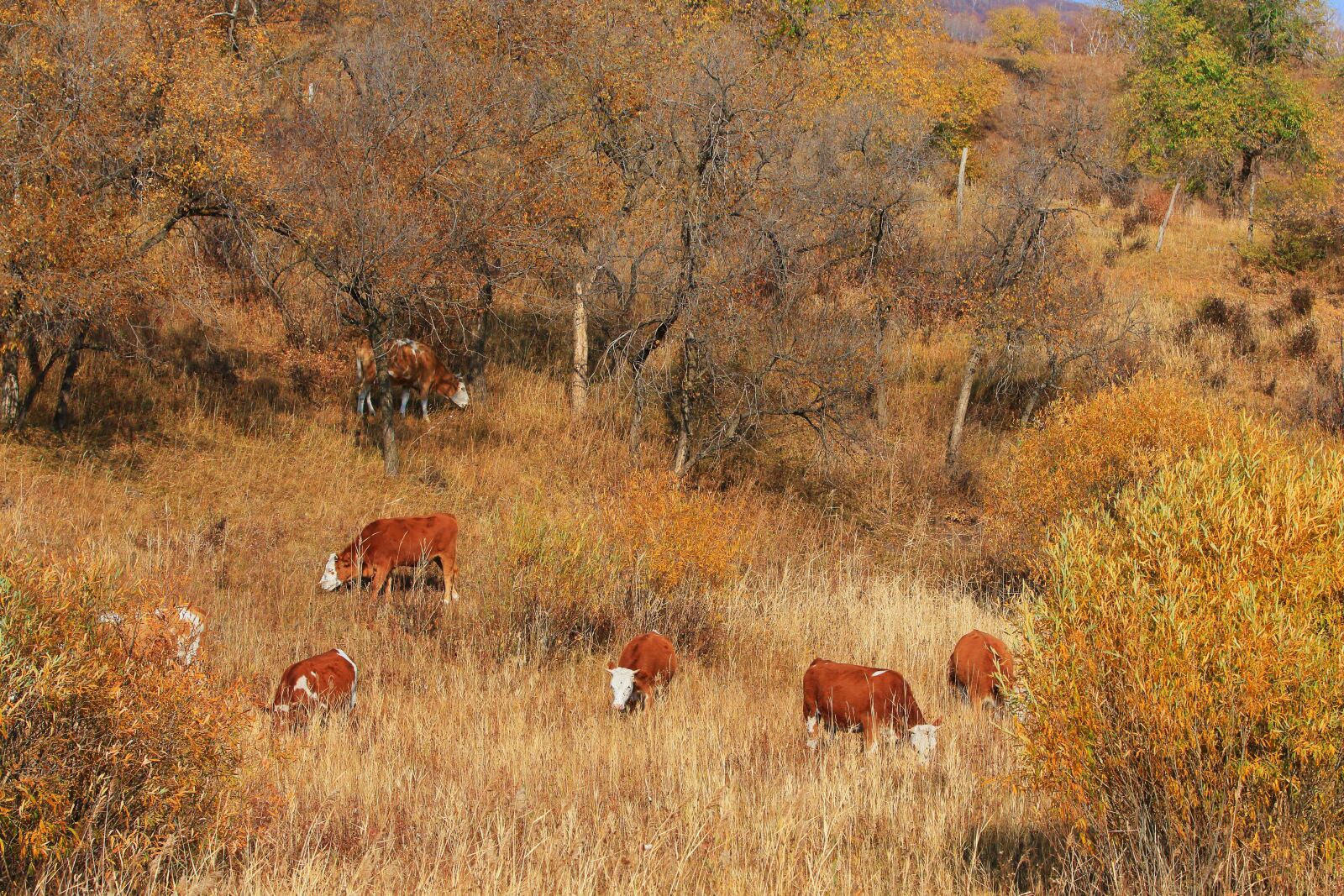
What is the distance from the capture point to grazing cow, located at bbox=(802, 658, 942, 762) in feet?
26.2

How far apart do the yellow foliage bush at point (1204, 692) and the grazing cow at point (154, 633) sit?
14.9 ft

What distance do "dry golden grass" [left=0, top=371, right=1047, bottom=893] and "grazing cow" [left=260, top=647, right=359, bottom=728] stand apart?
23 cm

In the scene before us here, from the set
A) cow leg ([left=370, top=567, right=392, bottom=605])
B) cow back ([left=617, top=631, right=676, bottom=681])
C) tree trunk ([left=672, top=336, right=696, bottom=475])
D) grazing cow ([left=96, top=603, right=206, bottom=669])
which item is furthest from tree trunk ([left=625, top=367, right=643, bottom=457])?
grazing cow ([left=96, top=603, right=206, bottom=669])

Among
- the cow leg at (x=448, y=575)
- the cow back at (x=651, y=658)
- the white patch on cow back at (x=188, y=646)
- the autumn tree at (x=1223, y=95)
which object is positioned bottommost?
the cow leg at (x=448, y=575)

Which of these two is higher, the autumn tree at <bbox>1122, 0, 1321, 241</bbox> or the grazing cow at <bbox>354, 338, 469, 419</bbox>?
the autumn tree at <bbox>1122, 0, 1321, 241</bbox>

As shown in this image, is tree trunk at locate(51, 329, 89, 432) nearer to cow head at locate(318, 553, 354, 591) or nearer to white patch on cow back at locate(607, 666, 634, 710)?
cow head at locate(318, 553, 354, 591)

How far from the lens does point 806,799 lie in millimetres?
6953

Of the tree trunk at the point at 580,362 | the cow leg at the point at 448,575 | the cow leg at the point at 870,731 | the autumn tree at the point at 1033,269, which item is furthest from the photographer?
the tree trunk at the point at 580,362

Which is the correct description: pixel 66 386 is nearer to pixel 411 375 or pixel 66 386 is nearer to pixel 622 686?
pixel 411 375

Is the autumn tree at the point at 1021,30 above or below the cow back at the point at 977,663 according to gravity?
above

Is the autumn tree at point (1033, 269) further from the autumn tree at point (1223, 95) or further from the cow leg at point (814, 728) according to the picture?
the autumn tree at point (1223, 95)

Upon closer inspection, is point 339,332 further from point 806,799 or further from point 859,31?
point 859,31

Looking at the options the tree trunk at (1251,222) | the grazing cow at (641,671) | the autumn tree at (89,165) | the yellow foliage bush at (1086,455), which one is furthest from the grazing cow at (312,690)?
the tree trunk at (1251,222)

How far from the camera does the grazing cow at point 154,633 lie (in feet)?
18.7
